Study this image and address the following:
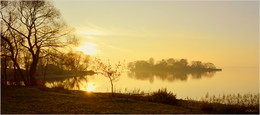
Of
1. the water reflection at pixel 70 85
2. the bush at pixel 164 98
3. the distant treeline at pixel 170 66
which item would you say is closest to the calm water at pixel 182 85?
the water reflection at pixel 70 85

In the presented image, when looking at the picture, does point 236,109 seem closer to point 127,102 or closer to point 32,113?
point 127,102

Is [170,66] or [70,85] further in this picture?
[170,66]

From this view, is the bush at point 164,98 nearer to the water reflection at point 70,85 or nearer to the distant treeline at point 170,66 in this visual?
the water reflection at point 70,85

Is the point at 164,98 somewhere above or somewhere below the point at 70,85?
below

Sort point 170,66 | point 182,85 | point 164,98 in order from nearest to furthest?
point 164,98, point 182,85, point 170,66

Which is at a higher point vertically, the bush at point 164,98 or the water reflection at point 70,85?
the water reflection at point 70,85

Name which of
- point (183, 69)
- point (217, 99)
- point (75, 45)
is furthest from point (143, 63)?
point (217, 99)

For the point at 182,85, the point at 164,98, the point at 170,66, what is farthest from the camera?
the point at 170,66

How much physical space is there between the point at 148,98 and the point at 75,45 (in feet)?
59.4

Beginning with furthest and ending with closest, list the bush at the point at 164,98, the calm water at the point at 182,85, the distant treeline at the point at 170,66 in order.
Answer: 1. the distant treeline at the point at 170,66
2. the calm water at the point at 182,85
3. the bush at the point at 164,98

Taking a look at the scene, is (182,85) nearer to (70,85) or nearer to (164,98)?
(70,85)

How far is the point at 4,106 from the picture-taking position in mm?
15914

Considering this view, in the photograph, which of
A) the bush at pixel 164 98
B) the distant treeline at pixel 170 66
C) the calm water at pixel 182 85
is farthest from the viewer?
the distant treeline at pixel 170 66

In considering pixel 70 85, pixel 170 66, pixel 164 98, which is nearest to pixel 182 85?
pixel 70 85
